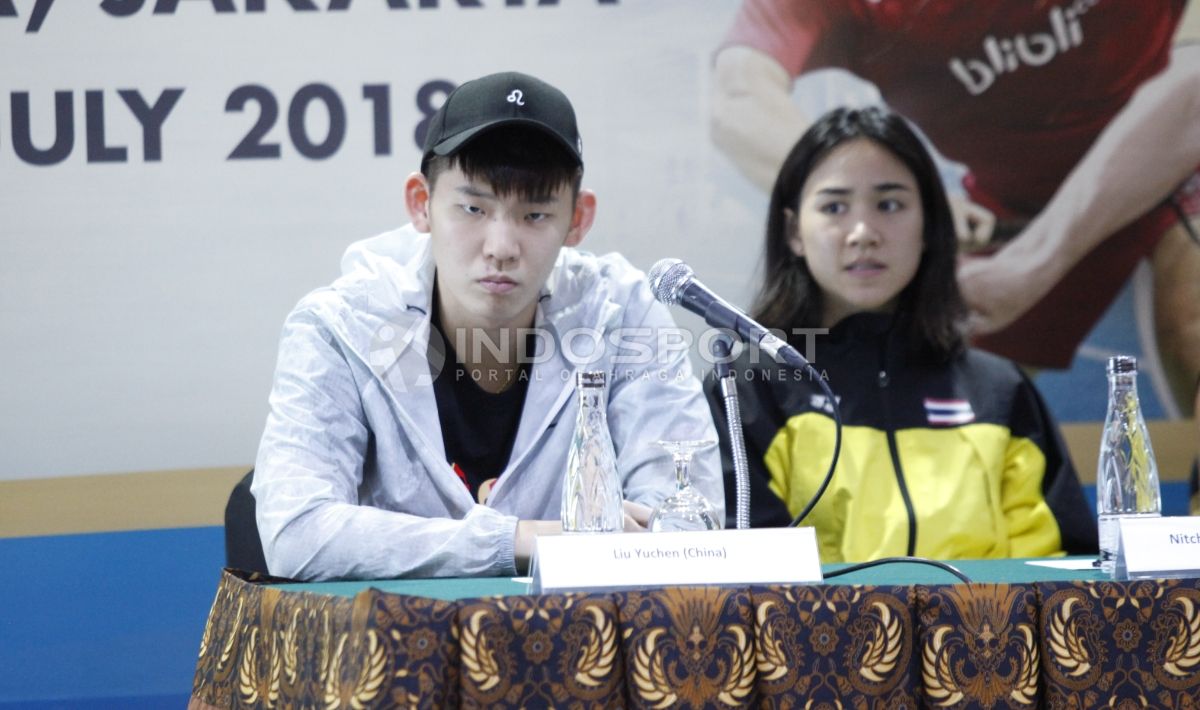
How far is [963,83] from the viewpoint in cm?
Result: 290

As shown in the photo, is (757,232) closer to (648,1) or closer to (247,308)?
(648,1)

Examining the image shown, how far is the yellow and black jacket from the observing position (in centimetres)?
222

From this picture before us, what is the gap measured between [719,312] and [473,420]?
69 cm

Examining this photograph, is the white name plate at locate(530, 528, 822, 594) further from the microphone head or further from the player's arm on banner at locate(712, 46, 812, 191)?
the player's arm on banner at locate(712, 46, 812, 191)

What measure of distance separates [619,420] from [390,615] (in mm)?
939

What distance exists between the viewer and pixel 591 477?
141 cm

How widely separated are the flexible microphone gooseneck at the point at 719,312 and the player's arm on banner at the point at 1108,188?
5.37 ft

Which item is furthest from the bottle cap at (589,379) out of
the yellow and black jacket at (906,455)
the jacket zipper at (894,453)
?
the jacket zipper at (894,453)

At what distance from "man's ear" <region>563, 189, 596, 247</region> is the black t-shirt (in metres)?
0.26

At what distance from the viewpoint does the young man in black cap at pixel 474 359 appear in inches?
68.9

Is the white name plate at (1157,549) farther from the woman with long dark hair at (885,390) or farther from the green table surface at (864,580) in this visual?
the woman with long dark hair at (885,390)

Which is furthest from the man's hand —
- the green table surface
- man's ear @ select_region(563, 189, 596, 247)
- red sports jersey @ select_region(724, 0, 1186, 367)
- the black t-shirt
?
the green table surface

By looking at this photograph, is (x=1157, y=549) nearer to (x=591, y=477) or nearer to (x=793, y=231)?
(x=591, y=477)

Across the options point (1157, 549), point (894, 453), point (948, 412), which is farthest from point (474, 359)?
point (1157, 549)
